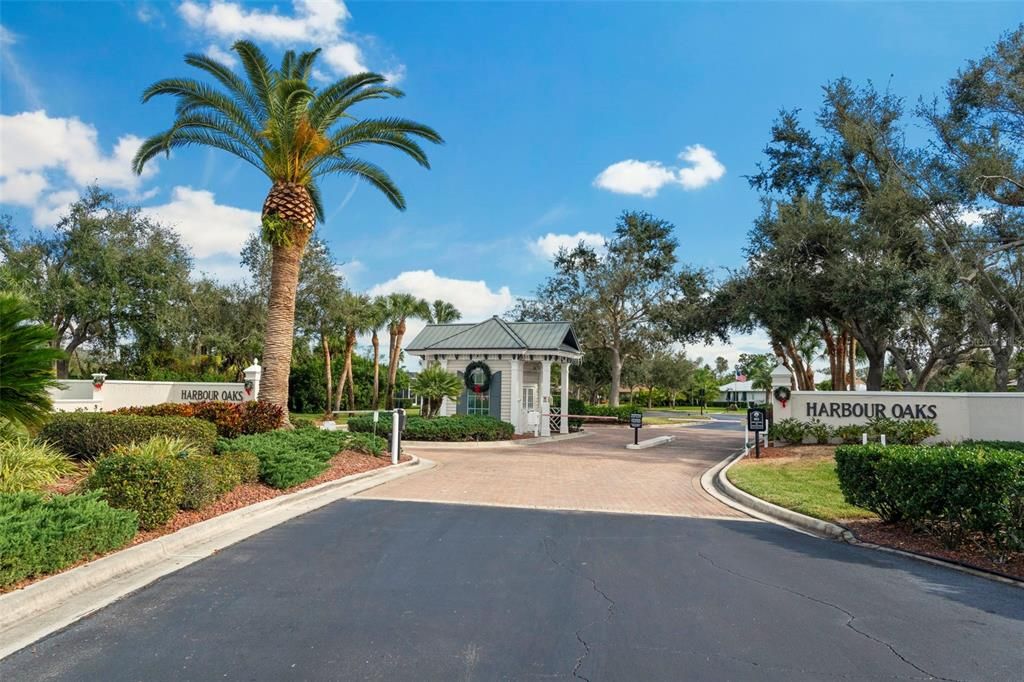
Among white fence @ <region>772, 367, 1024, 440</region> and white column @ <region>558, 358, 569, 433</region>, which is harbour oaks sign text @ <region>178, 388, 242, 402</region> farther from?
white fence @ <region>772, 367, 1024, 440</region>

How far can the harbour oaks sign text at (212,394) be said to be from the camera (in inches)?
830

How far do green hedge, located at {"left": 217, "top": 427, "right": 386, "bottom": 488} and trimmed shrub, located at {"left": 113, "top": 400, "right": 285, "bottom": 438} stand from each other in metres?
1.08

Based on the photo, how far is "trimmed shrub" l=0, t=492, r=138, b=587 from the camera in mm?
5230

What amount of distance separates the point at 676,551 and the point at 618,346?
36.1m

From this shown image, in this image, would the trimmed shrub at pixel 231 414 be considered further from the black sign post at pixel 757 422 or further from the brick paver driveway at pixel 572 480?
the black sign post at pixel 757 422

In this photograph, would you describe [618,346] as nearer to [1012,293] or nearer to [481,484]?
[1012,293]

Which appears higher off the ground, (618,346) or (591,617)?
(618,346)

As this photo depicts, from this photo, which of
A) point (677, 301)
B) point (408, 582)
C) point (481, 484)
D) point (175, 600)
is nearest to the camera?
point (175, 600)

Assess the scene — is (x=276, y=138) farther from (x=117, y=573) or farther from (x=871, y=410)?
(x=871, y=410)

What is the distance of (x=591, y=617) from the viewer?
5.05 m

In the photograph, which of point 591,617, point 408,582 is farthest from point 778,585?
point 408,582

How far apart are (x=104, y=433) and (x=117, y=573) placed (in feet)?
19.1

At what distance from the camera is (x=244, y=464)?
388 inches

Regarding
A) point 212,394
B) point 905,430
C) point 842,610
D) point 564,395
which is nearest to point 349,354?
point 564,395
